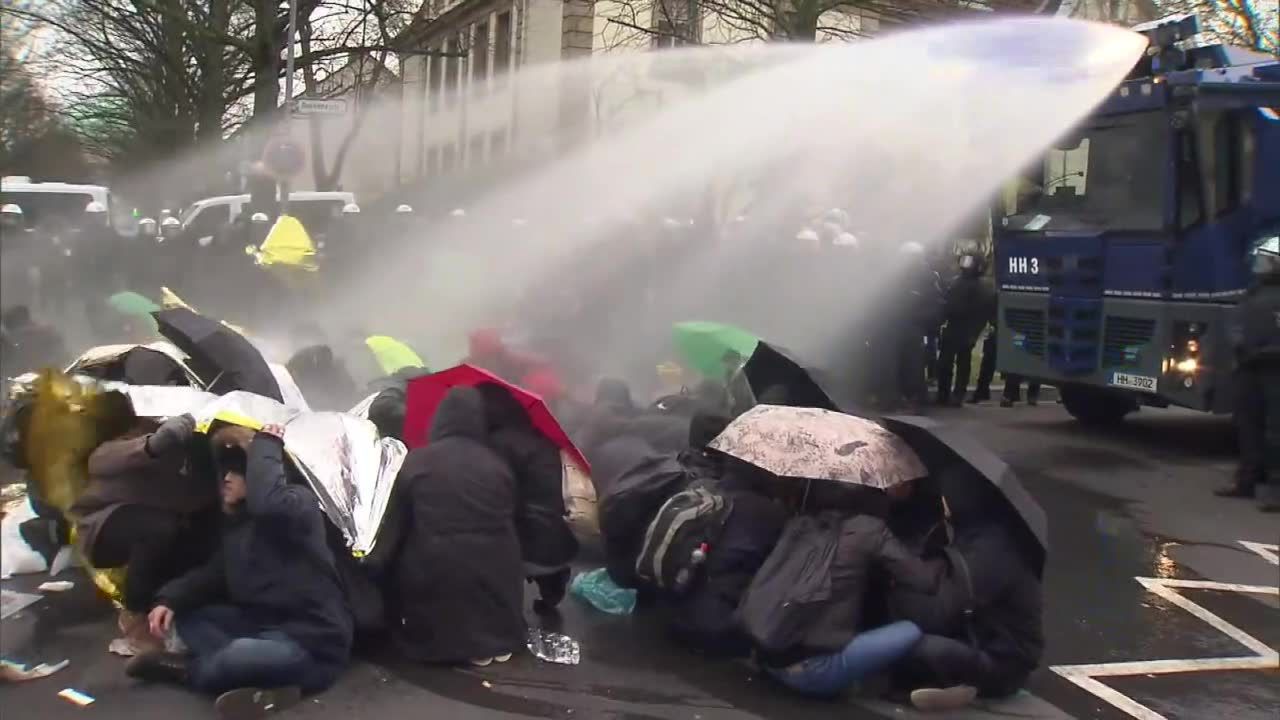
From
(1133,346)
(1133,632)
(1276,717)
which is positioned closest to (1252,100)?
(1133,346)

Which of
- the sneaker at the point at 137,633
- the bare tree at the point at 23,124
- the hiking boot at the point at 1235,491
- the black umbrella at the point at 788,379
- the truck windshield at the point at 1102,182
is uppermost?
the truck windshield at the point at 1102,182

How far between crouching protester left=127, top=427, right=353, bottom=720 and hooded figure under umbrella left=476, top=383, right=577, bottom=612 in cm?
76

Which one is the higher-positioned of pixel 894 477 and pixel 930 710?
pixel 894 477

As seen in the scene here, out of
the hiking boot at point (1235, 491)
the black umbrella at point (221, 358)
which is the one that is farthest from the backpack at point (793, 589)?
the hiking boot at point (1235, 491)

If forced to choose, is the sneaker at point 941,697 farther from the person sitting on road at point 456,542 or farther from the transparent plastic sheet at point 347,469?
the transparent plastic sheet at point 347,469

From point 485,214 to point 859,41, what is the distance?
4.55 metres

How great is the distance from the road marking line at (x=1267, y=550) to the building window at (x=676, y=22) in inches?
322

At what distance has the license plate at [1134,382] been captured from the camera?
29.4 feet

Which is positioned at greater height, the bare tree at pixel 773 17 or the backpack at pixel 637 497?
the bare tree at pixel 773 17

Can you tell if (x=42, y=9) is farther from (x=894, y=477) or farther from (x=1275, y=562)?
(x=1275, y=562)

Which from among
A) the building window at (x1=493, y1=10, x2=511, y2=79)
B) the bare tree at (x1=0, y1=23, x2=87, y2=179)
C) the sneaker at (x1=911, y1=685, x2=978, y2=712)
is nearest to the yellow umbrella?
the sneaker at (x1=911, y1=685, x2=978, y2=712)

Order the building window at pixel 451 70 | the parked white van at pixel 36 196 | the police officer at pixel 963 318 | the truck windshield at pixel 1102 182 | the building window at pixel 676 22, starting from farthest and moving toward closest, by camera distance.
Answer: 1. the building window at pixel 451 70
2. the building window at pixel 676 22
3. the police officer at pixel 963 318
4. the truck windshield at pixel 1102 182
5. the parked white van at pixel 36 196

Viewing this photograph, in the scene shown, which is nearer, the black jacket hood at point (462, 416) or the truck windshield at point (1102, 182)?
the black jacket hood at point (462, 416)

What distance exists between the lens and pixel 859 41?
449 inches
